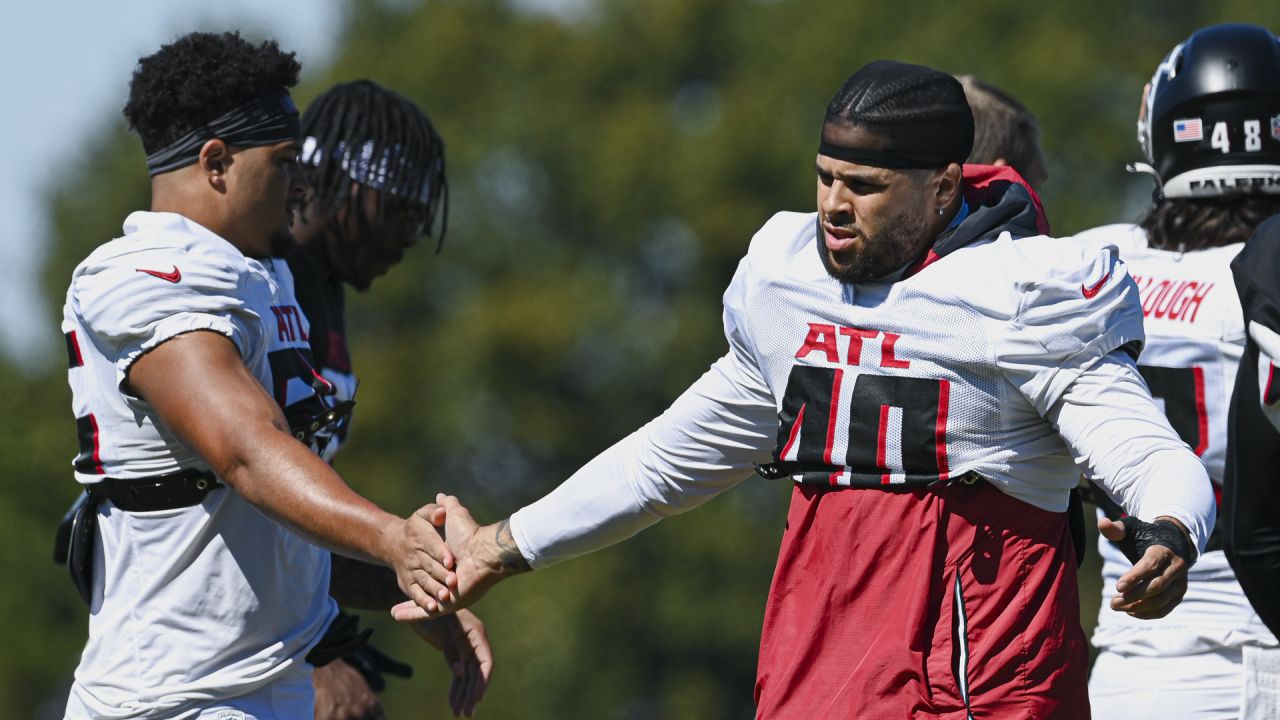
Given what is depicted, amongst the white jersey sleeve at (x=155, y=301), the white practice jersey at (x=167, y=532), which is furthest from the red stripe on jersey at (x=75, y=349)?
the white jersey sleeve at (x=155, y=301)

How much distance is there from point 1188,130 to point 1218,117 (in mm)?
89

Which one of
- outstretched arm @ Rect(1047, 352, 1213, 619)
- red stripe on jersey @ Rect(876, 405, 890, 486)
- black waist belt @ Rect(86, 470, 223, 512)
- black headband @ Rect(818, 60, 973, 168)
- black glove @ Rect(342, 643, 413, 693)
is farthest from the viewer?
black glove @ Rect(342, 643, 413, 693)

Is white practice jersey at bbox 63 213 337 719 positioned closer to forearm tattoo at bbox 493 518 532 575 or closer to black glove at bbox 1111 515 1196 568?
forearm tattoo at bbox 493 518 532 575

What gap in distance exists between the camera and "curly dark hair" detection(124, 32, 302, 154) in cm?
471

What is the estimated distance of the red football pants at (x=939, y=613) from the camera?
3744 mm

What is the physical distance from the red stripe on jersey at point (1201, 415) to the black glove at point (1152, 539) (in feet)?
4.59

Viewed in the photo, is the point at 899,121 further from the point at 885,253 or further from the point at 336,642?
the point at 336,642

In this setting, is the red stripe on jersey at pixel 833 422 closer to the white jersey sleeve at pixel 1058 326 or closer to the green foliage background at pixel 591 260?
the white jersey sleeve at pixel 1058 326

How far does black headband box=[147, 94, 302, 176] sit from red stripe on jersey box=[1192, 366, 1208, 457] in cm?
249

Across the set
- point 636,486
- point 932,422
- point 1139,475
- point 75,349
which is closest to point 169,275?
point 75,349

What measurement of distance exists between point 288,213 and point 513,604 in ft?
84.0

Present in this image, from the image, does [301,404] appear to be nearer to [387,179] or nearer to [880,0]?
[387,179]

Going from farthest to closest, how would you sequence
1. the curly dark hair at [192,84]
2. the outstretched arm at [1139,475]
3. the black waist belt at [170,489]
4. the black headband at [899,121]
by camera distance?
the curly dark hair at [192,84] → the black waist belt at [170,489] → the black headband at [899,121] → the outstretched arm at [1139,475]

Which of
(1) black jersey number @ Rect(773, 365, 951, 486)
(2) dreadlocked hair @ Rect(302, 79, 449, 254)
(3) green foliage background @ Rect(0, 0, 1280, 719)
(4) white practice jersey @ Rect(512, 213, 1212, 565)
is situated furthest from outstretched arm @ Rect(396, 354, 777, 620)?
(3) green foliage background @ Rect(0, 0, 1280, 719)
